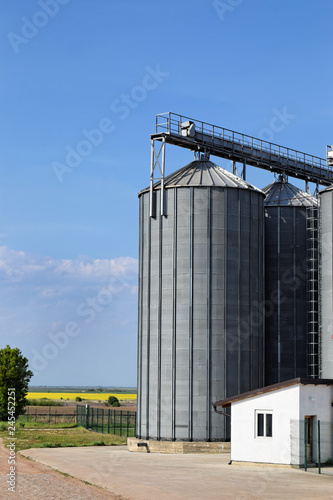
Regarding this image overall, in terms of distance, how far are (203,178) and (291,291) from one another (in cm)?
1159

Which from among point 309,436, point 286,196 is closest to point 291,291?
point 286,196

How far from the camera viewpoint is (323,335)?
1791 inches

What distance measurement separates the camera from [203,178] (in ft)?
163

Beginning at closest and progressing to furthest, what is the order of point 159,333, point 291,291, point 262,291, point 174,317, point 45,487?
point 45,487
point 174,317
point 159,333
point 262,291
point 291,291

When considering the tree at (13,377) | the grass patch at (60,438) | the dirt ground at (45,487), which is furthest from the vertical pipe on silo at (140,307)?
the tree at (13,377)

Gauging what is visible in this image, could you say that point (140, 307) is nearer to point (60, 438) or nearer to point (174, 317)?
point (174, 317)

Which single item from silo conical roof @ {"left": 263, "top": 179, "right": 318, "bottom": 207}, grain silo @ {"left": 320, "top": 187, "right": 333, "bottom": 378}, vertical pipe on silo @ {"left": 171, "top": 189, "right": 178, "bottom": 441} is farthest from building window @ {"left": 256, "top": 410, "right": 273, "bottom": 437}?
silo conical roof @ {"left": 263, "top": 179, "right": 318, "bottom": 207}

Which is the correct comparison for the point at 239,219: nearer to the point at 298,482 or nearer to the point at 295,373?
the point at 295,373

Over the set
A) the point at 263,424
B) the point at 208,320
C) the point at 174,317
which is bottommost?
the point at 263,424

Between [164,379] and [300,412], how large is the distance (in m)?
12.8

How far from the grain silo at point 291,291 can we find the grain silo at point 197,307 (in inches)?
158

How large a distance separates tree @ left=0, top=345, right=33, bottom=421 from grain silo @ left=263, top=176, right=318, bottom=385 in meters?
34.4

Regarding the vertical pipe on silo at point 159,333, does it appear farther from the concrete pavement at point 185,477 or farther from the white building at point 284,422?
the white building at point 284,422

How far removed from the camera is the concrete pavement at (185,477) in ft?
89.0
